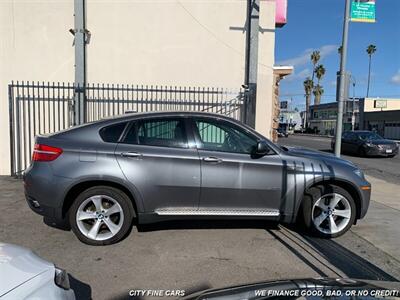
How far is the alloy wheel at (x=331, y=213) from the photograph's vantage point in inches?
220

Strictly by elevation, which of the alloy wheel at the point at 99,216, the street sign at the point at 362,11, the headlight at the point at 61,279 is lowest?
the alloy wheel at the point at 99,216

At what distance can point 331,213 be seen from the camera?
5.62 m

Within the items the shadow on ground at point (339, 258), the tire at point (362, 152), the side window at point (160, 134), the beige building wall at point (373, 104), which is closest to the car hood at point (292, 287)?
the shadow on ground at point (339, 258)

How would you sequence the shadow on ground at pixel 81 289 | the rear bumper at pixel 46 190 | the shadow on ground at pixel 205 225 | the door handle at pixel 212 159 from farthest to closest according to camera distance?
the shadow on ground at pixel 205 225
the door handle at pixel 212 159
the rear bumper at pixel 46 190
the shadow on ground at pixel 81 289

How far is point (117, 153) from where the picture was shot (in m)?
5.11

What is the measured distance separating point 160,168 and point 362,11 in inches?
256

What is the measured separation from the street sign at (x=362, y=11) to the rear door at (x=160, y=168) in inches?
232

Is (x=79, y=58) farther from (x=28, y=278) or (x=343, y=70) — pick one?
(x=28, y=278)

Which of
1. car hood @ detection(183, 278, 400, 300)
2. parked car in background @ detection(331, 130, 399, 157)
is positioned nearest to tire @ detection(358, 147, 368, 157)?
parked car in background @ detection(331, 130, 399, 157)

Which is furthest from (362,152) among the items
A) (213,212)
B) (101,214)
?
(101,214)

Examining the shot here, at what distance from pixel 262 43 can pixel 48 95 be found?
18.9ft

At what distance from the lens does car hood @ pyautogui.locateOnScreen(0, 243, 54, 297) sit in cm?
212

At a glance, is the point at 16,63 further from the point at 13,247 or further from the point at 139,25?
the point at 13,247

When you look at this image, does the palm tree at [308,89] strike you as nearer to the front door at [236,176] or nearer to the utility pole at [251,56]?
the utility pole at [251,56]
